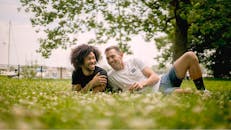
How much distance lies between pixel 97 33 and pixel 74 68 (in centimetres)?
1736

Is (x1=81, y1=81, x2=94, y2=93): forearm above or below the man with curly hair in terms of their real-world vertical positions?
below

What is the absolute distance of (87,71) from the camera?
26.6 ft

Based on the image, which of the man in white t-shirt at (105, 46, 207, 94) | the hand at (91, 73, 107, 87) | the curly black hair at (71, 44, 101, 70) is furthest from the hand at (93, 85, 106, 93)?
the curly black hair at (71, 44, 101, 70)

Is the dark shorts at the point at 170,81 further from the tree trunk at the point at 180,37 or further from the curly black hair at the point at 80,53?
the tree trunk at the point at 180,37

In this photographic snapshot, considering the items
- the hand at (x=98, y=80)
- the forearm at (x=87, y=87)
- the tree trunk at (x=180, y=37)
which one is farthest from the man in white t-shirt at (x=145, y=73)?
the tree trunk at (x=180, y=37)

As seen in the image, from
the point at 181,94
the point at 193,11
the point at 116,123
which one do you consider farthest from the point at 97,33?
the point at 116,123

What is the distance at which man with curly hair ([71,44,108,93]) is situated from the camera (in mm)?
7766

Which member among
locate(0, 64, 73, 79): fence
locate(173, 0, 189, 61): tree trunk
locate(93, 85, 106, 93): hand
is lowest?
locate(0, 64, 73, 79): fence

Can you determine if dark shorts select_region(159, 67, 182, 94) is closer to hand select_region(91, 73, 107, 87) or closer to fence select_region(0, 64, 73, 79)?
hand select_region(91, 73, 107, 87)

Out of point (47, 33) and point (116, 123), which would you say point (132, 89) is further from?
point (47, 33)

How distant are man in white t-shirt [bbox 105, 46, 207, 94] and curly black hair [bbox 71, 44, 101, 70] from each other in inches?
19.9

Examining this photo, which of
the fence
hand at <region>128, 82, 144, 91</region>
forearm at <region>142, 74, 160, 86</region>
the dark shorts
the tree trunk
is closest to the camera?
hand at <region>128, 82, 144, 91</region>

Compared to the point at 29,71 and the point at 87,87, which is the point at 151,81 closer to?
the point at 87,87

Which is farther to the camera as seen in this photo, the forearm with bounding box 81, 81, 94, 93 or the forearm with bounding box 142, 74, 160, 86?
the forearm with bounding box 81, 81, 94, 93
